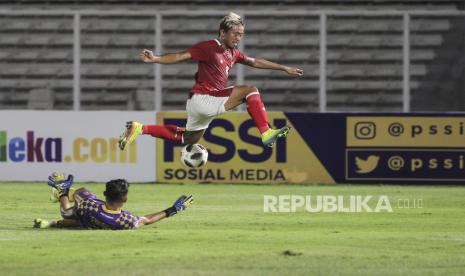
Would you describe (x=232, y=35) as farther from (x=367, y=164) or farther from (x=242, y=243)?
(x=367, y=164)

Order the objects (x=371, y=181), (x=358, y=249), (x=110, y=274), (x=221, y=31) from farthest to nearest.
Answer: (x=371, y=181), (x=221, y=31), (x=358, y=249), (x=110, y=274)

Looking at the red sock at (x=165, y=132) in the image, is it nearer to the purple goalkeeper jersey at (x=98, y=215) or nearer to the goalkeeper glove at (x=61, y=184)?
the goalkeeper glove at (x=61, y=184)

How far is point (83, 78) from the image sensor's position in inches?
835

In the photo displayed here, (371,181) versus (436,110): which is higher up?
(436,110)

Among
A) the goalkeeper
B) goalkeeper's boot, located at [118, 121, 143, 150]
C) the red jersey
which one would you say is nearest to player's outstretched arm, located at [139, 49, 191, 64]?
the red jersey

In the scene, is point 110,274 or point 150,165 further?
point 150,165

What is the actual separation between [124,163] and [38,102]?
7.48 ft

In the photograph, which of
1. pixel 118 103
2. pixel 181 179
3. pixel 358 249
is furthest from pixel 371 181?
pixel 358 249

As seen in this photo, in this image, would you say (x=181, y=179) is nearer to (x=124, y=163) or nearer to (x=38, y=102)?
(x=124, y=163)

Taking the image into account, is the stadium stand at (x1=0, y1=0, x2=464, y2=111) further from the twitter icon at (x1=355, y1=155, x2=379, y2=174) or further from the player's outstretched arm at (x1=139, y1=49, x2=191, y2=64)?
the player's outstretched arm at (x1=139, y1=49, x2=191, y2=64)

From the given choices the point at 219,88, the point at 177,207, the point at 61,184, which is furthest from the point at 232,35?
the point at 61,184

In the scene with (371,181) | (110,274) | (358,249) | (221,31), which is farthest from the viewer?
(371,181)

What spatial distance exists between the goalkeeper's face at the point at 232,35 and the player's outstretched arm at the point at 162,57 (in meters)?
0.68

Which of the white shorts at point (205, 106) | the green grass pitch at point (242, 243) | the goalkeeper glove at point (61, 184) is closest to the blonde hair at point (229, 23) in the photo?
the white shorts at point (205, 106)
